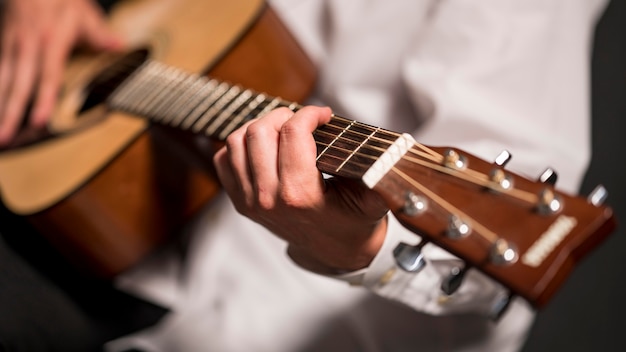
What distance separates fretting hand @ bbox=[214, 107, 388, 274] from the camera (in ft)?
1.71

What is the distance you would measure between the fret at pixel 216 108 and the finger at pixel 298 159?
7.8 inches

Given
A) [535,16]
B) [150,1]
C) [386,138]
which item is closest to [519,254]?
[386,138]

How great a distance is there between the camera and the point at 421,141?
764 millimetres

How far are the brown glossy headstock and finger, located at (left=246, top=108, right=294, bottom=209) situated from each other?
0.11 m

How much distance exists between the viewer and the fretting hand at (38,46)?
3.14 feet

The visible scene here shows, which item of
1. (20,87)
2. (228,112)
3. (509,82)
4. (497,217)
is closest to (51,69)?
(20,87)

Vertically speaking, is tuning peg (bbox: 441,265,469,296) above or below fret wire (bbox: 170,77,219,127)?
above

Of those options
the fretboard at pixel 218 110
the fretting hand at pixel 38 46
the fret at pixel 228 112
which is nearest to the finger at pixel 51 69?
the fretting hand at pixel 38 46

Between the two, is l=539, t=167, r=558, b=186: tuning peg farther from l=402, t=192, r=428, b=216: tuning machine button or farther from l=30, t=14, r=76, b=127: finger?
l=30, t=14, r=76, b=127: finger

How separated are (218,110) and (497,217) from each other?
0.37 metres

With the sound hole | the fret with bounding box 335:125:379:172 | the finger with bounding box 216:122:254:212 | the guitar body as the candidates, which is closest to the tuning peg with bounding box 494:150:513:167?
the fret with bounding box 335:125:379:172

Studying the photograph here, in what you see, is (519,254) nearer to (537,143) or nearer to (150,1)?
(537,143)

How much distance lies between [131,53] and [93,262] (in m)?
0.37

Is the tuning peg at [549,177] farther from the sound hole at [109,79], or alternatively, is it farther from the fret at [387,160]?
the sound hole at [109,79]
